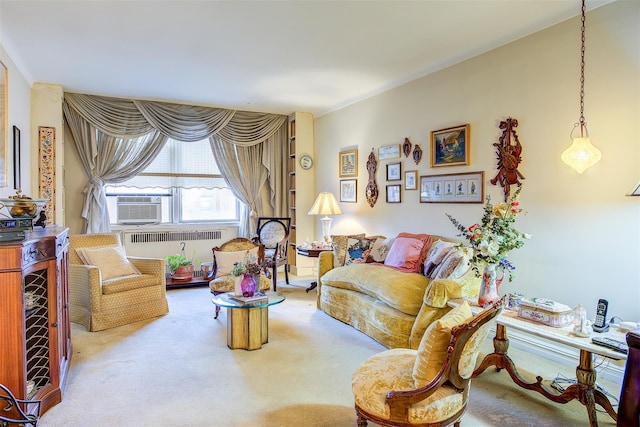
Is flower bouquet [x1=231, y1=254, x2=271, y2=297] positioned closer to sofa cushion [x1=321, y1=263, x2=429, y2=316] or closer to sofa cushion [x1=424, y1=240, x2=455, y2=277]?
sofa cushion [x1=321, y1=263, x2=429, y2=316]

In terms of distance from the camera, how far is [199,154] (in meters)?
6.22

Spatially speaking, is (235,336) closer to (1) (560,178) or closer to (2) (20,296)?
(2) (20,296)

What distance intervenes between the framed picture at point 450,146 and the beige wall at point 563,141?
7 cm

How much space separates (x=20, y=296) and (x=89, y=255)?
2.17m

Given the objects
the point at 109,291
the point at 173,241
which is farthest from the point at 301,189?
the point at 109,291

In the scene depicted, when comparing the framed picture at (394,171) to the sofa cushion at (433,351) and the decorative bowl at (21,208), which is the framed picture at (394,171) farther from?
the decorative bowl at (21,208)

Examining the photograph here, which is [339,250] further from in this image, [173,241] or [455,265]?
[173,241]

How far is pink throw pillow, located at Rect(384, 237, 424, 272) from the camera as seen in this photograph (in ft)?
12.7

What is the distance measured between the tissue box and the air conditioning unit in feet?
17.1

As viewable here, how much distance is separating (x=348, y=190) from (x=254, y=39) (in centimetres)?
278

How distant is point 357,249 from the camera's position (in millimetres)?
4551

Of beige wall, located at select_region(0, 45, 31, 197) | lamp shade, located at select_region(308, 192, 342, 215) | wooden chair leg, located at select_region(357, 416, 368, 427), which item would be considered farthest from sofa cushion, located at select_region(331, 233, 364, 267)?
beige wall, located at select_region(0, 45, 31, 197)

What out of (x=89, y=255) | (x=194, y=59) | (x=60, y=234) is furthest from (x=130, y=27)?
(x=89, y=255)

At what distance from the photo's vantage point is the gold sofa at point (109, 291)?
12.4 ft
